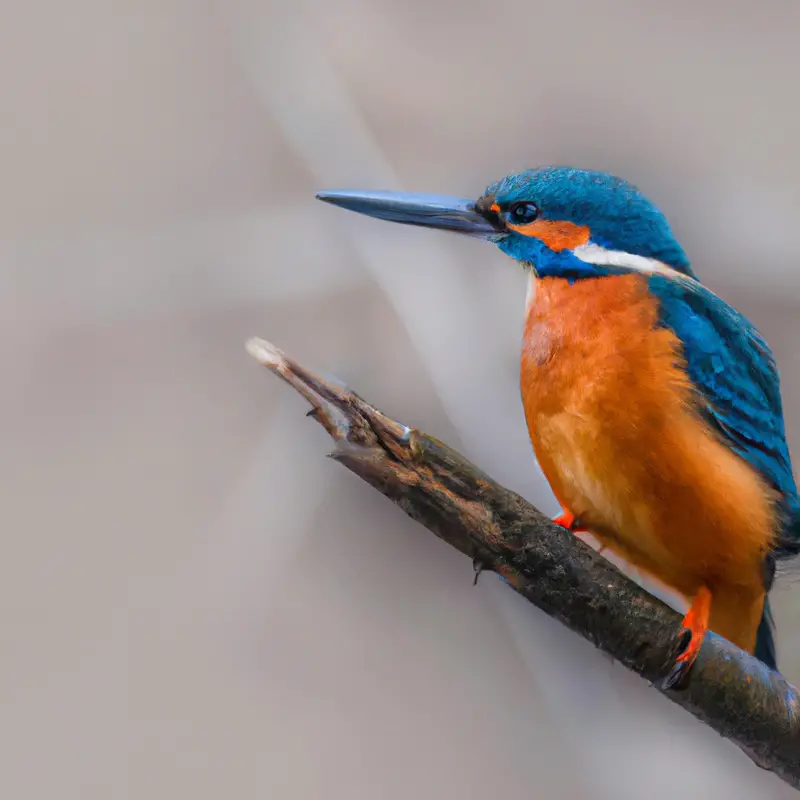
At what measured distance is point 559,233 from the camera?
1.07 m

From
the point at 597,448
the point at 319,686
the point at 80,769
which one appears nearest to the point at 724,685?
the point at 597,448

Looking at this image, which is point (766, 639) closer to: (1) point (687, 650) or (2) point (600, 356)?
(1) point (687, 650)

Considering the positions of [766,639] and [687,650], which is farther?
[766,639]

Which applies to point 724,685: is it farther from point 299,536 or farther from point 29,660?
point 29,660

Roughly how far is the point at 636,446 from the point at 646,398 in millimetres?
59

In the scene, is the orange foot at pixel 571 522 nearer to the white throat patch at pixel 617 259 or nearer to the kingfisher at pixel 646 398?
the kingfisher at pixel 646 398

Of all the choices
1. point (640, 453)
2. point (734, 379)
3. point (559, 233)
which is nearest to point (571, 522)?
point (640, 453)

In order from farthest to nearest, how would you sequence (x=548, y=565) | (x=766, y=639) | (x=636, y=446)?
(x=766, y=639) < (x=636, y=446) < (x=548, y=565)

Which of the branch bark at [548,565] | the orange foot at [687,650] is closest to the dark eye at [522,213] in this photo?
the branch bark at [548,565]

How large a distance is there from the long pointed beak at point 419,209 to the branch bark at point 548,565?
0.27m

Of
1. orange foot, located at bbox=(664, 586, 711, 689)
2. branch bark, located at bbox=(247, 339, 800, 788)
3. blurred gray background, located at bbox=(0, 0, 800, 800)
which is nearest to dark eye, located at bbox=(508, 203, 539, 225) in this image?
blurred gray background, located at bbox=(0, 0, 800, 800)

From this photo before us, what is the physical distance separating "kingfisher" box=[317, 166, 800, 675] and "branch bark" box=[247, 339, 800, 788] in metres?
0.04

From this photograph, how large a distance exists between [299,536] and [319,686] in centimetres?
23

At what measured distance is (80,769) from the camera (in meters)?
1.16
